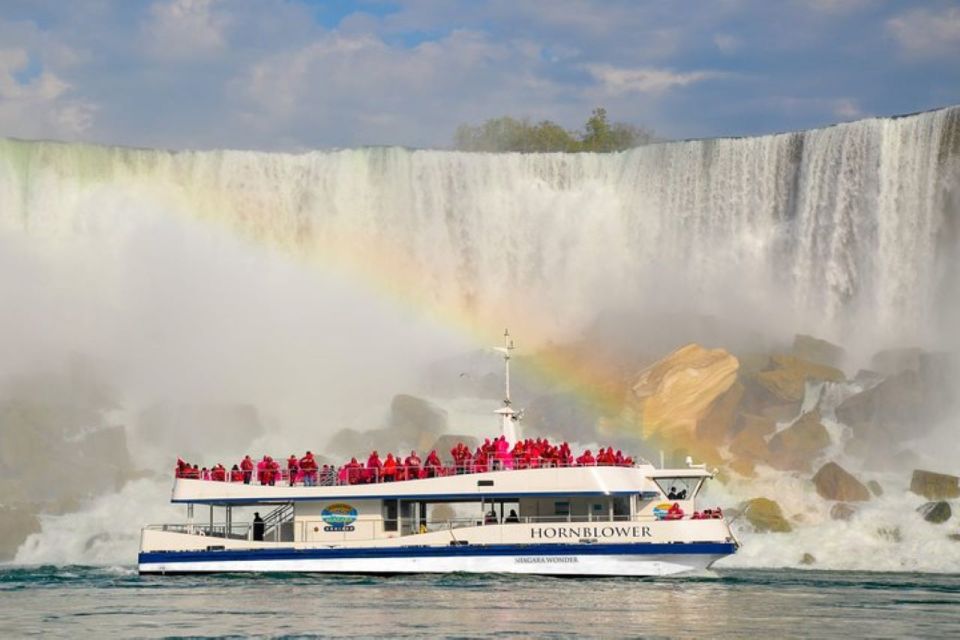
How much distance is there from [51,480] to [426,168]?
56.0 ft

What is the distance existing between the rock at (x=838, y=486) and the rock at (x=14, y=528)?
73.2ft

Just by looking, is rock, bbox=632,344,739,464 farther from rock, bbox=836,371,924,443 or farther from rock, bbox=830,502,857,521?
rock, bbox=830,502,857,521

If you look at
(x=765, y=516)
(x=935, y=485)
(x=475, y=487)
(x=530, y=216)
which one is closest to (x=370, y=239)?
(x=530, y=216)

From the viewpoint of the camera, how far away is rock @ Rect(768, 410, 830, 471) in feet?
175

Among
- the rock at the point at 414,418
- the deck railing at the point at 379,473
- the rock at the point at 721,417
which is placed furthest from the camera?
the rock at the point at 414,418

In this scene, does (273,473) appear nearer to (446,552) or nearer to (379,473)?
(379,473)

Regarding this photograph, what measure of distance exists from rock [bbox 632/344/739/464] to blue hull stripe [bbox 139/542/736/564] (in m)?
17.2

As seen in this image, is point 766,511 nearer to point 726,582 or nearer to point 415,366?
point 726,582

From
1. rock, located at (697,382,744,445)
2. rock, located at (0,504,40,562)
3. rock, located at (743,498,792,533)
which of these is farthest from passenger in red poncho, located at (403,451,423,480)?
rock, located at (697,382,744,445)

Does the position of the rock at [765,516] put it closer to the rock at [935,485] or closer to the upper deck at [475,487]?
the rock at [935,485]

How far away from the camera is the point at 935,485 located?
4922cm

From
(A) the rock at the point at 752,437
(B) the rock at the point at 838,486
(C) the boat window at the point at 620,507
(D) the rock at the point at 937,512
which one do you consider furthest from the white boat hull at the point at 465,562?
(A) the rock at the point at 752,437

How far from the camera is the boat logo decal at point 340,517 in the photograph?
4016 centimetres

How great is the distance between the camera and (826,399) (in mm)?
55375
